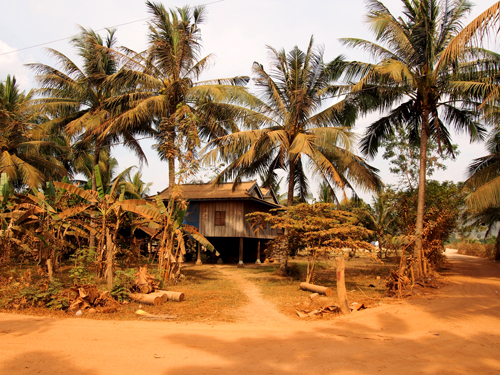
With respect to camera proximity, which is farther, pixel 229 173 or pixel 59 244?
pixel 229 173

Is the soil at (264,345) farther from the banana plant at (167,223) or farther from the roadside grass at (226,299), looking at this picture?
the banana plant at (167,223)

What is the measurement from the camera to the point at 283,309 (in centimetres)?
998

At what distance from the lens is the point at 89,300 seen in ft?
29.1

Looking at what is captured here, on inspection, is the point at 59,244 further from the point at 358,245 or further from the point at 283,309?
the point at 358,245

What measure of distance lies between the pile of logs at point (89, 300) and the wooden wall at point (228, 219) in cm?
1314

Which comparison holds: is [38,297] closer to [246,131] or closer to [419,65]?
[246,131]

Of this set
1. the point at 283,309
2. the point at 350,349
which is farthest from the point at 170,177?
the point at 350,349

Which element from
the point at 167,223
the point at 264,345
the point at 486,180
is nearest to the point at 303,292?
the point at 167,223

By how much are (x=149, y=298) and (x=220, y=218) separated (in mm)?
13018

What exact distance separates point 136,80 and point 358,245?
10818 mm

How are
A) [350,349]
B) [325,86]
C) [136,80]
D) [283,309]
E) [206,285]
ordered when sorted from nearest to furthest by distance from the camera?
[350,349], [283,309], [206,285], [136,80], [325,86]

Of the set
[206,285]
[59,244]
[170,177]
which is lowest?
[206,285]

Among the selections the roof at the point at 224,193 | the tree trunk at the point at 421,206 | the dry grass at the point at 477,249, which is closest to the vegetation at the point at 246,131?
the tree trunk at the point at 421,206

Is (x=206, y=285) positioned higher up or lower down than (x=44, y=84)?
lower down
